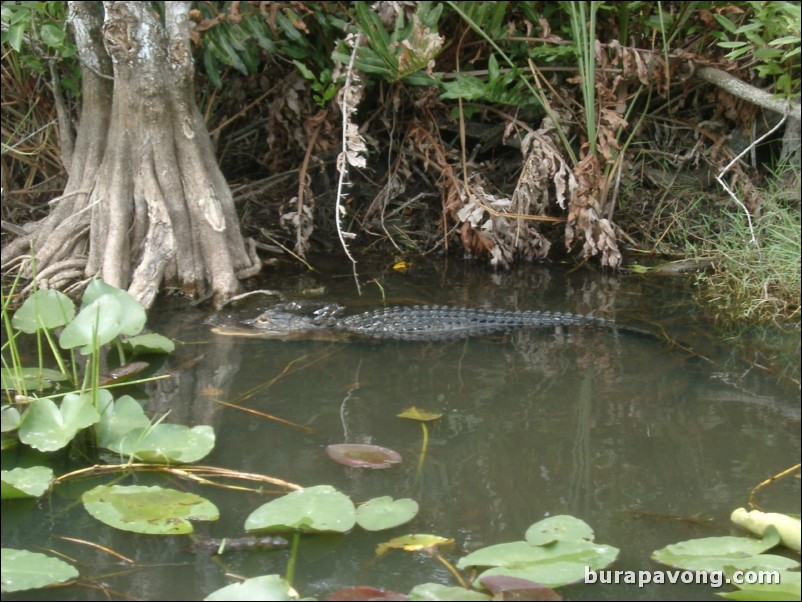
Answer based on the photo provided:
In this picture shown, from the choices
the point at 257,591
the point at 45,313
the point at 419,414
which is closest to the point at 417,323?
the point at 419,414

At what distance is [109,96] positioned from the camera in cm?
506

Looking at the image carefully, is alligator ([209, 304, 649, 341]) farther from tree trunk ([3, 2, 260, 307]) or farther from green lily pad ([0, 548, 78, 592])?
green lily pad ([0, 548, 78, 592])

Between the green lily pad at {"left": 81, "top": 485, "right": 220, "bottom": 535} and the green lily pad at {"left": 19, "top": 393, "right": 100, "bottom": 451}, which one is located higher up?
the green lily pad at {"left": 19, "top": 393, "right": 100, "bottom": 451}

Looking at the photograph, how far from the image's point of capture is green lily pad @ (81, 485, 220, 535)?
247cm

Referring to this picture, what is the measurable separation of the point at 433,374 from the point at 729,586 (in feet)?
6.01

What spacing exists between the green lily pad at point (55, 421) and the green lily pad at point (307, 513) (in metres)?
0.72

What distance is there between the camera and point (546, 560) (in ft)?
7.50

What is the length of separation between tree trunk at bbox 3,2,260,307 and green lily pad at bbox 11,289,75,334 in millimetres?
1030

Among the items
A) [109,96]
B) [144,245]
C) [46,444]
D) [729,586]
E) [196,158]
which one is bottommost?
[729,586]

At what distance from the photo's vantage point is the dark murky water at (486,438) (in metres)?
2.41

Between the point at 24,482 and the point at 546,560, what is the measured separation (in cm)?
154

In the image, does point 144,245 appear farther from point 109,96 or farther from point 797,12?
point 797,12

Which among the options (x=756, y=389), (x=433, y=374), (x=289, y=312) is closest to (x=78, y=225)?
(x=289, y=312)

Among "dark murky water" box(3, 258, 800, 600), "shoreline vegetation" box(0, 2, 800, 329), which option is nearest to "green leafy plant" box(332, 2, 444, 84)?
"shoreline vegetation" box(0, 2, 800, 329)
